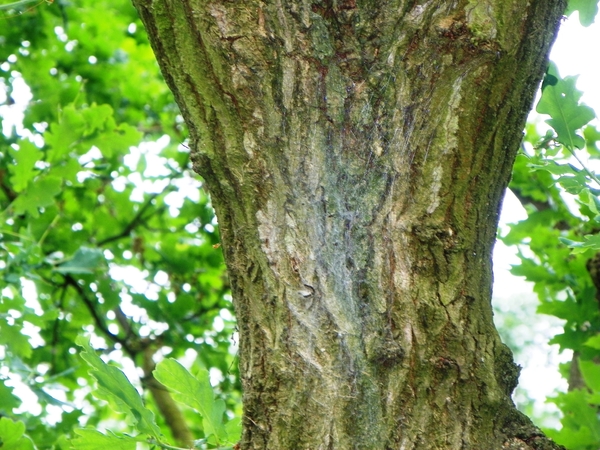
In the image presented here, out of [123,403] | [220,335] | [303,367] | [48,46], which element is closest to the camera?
[303,367]

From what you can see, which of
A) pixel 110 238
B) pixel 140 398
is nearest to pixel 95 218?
pixel 110 238

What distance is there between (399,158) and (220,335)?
7.25ft

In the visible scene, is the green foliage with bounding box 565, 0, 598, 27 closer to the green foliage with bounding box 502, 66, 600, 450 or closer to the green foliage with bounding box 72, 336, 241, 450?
the green foliage with bounding box 502, 66, 600, 450

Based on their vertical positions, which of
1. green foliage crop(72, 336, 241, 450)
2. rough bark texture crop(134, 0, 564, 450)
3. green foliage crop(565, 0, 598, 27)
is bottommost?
green foliage crop(72, 336, 241, 450)

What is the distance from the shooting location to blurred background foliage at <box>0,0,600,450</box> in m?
2.09

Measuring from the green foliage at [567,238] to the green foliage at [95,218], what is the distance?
3.60 ft

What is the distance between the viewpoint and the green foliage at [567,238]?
1224mm

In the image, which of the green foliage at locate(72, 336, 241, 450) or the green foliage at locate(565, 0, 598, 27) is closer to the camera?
the green foliage at locate(72, 336, 241, 450)

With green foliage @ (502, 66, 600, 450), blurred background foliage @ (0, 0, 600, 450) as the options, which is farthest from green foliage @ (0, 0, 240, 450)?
green foliage @ (502, 66, 600, 450)

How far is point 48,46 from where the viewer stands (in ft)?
11.3

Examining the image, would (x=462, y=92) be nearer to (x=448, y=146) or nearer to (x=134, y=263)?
(x=448, y=146)

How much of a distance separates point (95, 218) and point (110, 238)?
132 millimetres

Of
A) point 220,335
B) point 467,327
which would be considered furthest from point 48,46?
point 467,327

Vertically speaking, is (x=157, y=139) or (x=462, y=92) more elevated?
(x=157, y=139)
